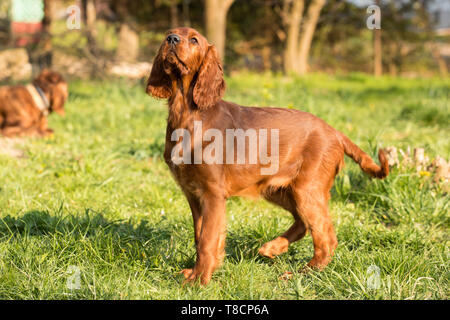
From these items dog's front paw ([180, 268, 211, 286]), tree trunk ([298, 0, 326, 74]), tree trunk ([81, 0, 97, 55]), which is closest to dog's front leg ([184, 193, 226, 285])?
dog's front paw ([180, 268, 211, 286])

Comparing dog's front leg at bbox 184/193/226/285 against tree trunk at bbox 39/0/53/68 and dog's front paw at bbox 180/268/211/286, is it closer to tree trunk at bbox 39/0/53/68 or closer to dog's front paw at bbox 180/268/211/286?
dog's front paw at bbox 180/268/211/286

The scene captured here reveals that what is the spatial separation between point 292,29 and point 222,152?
9342 mm

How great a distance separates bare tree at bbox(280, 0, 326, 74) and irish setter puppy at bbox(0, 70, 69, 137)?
6471mm

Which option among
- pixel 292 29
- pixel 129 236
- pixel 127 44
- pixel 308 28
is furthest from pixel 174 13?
pixel 129 236

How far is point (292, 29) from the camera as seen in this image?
11.1 m

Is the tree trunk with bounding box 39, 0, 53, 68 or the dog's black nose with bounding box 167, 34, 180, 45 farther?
the tree trunk with bounding box 39, 0, 53, 68

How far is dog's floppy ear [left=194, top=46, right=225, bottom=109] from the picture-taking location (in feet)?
7.92

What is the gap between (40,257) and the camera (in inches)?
96.9

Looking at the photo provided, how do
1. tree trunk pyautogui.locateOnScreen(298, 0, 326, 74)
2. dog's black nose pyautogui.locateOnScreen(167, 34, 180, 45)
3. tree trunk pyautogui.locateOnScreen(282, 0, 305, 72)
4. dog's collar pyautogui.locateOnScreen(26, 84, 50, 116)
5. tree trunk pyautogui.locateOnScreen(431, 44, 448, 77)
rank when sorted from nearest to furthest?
dog's black nose pyautogui.locateOnScreen(167, 34, 180, 45) < dog's collar pyautogui.locateOnScreen(26, 84, 50, 116) < tree trunk pyautogui.locateOnScreen(282, 0, 305, 72) < tree trunk pyautogui.locateOnScreen(298, 0, 326, 74) < tree trunk pyautogui.locateOnScreen(431, 44, 448, 77)

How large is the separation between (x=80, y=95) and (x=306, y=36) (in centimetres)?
615

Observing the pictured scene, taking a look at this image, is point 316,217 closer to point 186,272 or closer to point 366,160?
point 366,160

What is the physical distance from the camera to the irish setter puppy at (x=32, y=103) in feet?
18.5
